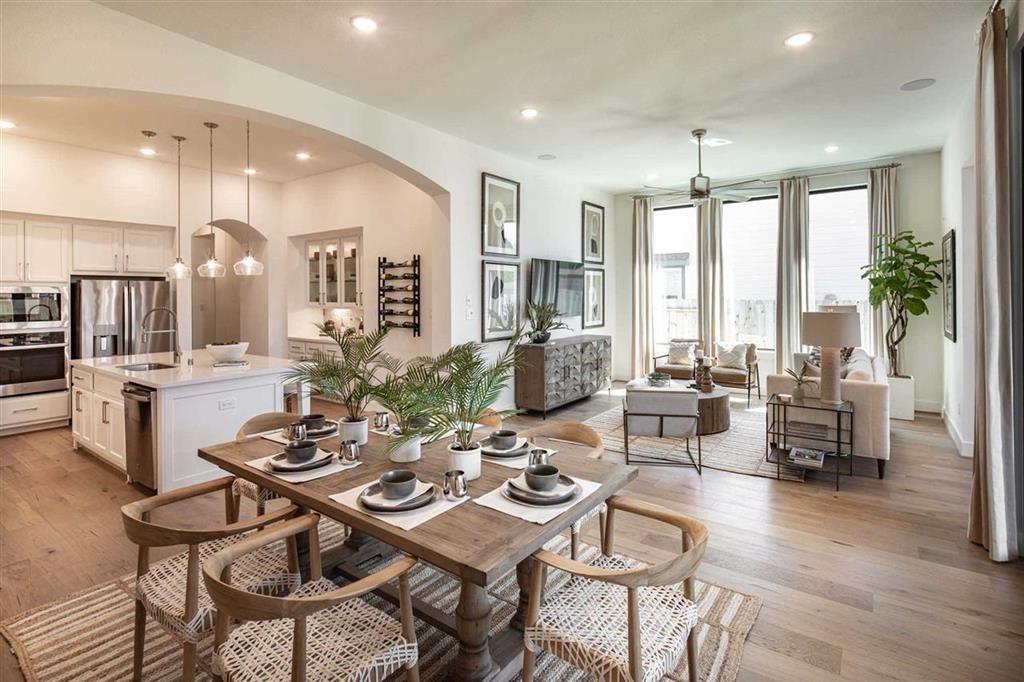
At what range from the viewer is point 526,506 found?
1.78 m

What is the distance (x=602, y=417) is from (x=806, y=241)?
368cm

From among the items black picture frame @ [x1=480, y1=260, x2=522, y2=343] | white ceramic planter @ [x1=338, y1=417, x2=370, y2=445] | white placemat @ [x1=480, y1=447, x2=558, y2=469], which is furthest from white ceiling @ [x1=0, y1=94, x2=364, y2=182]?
white placemat @ [x1=480, y1=447, x2=558, y2=469]

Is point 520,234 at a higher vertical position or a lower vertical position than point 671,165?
lower

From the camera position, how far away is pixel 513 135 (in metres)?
5.47

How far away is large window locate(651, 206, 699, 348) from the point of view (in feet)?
26.5

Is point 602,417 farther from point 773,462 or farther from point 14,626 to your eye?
point 14,626

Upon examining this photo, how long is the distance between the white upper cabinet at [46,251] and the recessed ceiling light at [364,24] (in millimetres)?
4976

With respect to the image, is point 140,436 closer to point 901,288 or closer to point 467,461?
point 467,461

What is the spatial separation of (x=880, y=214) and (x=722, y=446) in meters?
3.87

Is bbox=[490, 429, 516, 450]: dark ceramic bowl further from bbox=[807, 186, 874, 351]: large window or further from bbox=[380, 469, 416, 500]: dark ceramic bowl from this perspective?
bbox=[807, 186, 874, 351]: large window

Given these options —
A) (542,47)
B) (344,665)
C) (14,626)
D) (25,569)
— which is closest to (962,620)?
(344,665)

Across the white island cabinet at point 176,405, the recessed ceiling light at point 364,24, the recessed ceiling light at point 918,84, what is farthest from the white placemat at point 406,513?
the recessed ceiling light at point 918,84

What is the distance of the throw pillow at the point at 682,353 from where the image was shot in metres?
7.32

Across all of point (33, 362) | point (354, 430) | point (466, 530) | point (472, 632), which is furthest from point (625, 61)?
point (33, 362)
